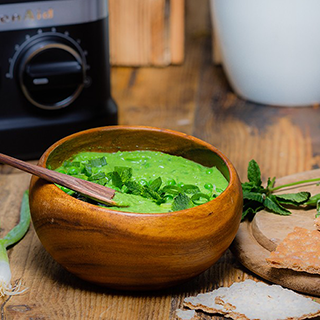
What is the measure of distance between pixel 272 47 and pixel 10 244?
77 cm

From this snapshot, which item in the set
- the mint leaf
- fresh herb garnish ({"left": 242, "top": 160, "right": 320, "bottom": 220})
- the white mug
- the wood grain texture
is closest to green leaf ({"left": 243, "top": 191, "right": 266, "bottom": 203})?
fresh herb garnish ({"left": 242, "top": 160, "right": 320, "bottom": 220})

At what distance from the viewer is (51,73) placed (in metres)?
1.12

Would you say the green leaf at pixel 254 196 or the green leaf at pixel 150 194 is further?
the green leaf at pixel 254 196

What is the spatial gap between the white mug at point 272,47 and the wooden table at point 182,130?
0.05 meters

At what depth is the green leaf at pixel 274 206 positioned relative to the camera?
0.95 meters

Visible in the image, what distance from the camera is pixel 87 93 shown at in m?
1.19

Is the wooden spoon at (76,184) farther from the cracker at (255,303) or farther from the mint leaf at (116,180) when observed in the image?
the cracker at (255,303)

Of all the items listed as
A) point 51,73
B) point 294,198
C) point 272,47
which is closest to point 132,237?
point 294,198

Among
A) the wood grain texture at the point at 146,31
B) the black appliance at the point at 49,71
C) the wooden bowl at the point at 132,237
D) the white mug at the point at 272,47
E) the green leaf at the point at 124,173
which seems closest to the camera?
the wooden bowl at the point at 132,237

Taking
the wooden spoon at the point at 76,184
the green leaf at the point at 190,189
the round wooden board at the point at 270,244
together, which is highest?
the wooden spoon at the point at 76,184

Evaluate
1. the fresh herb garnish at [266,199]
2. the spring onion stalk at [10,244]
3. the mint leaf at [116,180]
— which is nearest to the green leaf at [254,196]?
the fresh herb garnish at [266,199]

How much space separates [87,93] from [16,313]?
20.2 inches

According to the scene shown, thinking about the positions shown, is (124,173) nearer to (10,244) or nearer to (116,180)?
(116,180)

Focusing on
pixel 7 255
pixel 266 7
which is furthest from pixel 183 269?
pixel 266 7
